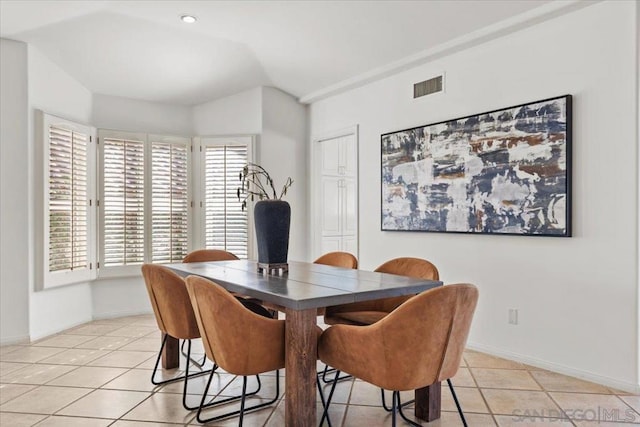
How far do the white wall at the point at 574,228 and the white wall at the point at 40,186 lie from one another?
3.71 m

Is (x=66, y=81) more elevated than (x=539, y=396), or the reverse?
(x=66, y=81)

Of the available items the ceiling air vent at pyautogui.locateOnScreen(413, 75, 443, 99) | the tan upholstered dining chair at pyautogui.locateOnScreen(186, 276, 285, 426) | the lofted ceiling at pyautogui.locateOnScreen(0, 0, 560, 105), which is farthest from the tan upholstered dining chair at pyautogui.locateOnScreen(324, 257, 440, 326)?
the lofted ceiling at pyautogui.locateOnScreen(0, 0, 560, 105)

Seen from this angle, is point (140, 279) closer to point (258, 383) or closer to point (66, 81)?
point (66, 81)

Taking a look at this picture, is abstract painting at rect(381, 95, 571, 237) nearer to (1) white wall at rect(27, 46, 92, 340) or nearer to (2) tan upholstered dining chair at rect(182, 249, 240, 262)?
(2) tan upholstered dining chair at rect(182, 249, 240, 262)

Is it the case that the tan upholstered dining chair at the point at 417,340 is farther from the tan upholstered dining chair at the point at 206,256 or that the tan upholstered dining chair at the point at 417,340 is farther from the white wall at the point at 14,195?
the white wall at the point at 14,195

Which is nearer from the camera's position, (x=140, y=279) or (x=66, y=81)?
(x=66, y=81)

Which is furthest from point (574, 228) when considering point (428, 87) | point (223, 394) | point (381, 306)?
point (223, 394)

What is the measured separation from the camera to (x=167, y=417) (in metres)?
2.58

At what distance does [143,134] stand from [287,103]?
176 centimetres

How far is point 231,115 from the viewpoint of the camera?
5.66 meters

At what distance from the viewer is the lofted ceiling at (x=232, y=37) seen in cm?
362

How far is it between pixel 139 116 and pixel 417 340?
15.5 ft

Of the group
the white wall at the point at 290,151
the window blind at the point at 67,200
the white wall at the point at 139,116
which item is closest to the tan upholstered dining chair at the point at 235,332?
the window blind at the point at 67,200

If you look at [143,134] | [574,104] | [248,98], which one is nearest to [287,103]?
[248,98]
